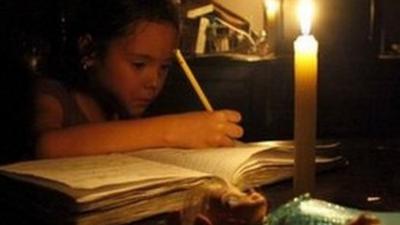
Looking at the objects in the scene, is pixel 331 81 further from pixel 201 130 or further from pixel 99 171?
pixel 99 171

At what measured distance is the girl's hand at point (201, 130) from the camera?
0.88 meters

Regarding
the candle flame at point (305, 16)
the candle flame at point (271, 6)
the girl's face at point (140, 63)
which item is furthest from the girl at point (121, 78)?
the candle flame at point (271, 6)

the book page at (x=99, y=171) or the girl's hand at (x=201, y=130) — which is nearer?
the book page at (x=99, y=171)

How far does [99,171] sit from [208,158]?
15cm

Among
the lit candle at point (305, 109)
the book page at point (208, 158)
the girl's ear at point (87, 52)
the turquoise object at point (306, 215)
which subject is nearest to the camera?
the turquoise object at point (306, 215)

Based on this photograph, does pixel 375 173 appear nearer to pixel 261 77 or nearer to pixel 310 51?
pixel 310 51

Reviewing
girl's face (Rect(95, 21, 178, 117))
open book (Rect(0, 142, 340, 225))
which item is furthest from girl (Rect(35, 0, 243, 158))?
open book (Rect(0, 142, 340, 225))

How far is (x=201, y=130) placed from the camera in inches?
35.0

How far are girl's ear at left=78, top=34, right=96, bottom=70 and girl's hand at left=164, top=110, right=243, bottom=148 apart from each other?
0.38 m

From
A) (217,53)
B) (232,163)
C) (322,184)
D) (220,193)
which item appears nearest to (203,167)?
(232,163)

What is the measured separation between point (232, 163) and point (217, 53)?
1.75 metres

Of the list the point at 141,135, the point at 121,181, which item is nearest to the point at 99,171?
the point at 121,181

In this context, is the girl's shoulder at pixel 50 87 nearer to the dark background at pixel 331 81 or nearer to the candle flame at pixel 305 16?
the candle flame at pixel 305 16

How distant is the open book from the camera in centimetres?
57
